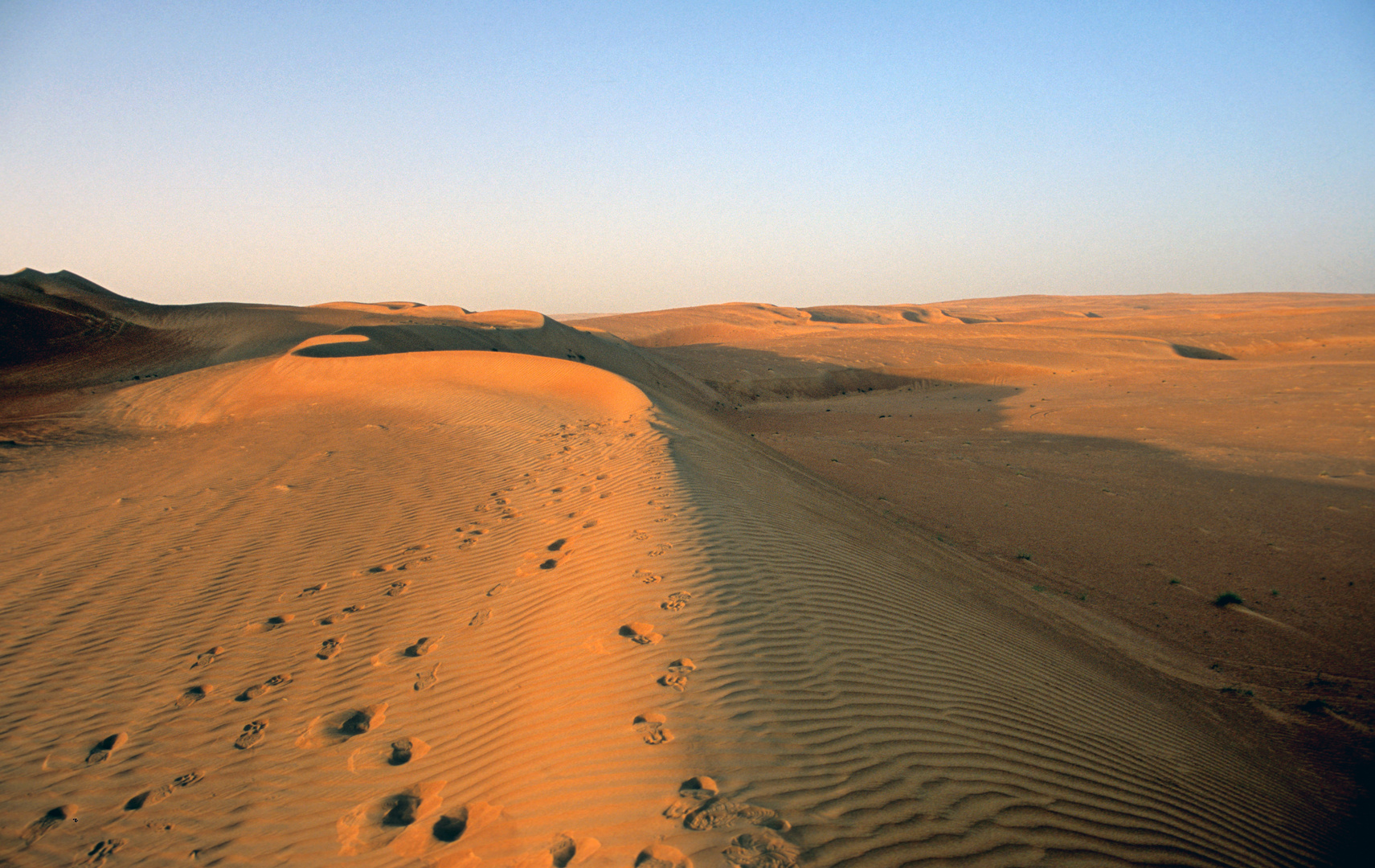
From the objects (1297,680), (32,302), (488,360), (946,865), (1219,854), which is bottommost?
(1297,680)

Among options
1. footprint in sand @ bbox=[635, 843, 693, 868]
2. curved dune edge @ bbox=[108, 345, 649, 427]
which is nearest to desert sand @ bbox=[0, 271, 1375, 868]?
footprint in sand @ bbox=[635, 843, 693, 868]

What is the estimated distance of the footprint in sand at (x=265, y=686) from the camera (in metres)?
4.43

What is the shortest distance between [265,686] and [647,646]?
9.07 feet

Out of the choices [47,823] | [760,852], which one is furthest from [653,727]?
[47,823]

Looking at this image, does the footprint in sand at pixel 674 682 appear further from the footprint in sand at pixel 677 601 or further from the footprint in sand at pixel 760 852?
the footprint in sand at pixel 760 852

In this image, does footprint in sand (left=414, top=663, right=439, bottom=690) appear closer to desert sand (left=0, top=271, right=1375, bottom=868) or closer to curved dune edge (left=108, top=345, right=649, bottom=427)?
desert sand (left=0, top=271, right=1375, bottom=868)

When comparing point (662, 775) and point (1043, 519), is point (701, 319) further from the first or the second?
point (662, 775)

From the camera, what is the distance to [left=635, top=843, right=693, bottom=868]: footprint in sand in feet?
7.98

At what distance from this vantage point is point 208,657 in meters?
4.94

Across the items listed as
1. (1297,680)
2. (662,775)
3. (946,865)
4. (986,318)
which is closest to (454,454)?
(662,775)

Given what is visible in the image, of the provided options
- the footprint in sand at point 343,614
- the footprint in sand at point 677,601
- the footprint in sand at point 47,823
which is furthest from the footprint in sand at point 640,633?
the footprint in sand at point 47,823

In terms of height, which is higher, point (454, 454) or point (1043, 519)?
point (454, 454)

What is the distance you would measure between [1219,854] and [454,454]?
9603 mm

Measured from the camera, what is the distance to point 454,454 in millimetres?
10266
